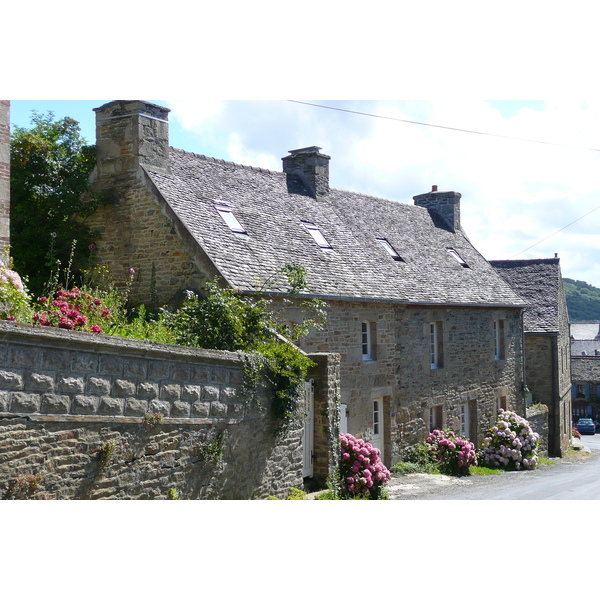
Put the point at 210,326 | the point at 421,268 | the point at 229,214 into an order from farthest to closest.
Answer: the point at 421,268, the point at 229,214, the point at 210,326

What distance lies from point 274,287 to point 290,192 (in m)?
5.91

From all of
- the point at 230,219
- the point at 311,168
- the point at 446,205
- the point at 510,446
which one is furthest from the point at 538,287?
the point at 230,219

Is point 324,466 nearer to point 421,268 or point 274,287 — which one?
point 274,287

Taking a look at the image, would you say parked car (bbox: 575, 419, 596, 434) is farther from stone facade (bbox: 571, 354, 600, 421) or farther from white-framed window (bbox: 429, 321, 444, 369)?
white-framed window (bbox: 429, 321, 444, 369)

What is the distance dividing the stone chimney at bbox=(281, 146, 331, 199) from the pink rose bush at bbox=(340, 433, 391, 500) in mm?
8912

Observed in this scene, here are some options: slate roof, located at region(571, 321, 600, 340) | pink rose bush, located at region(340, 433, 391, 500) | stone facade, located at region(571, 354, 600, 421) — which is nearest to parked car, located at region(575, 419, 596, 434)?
stone facade, located at region(571, 354, 600, 421)

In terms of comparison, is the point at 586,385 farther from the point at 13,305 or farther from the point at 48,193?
the point at 13,305

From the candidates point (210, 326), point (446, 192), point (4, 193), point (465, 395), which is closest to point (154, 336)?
point (210, 326)

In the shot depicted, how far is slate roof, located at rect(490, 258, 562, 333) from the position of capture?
90.0 feet

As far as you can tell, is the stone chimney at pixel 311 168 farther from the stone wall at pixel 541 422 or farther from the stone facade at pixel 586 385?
the stone facade at pixel 586 385

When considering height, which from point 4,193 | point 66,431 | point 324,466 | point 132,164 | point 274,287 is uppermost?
point 132,164

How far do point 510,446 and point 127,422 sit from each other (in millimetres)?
14833

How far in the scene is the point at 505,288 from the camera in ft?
74.0

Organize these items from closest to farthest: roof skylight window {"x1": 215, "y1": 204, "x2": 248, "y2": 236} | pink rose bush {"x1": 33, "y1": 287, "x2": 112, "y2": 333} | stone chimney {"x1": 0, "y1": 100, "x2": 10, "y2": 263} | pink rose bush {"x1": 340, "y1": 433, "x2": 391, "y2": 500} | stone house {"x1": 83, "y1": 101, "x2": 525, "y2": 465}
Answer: pink rose bush {"x1": 33, "y1": 287, "x2": 112, "y2": 333} < stone chimney {"x1": 0, "y1": 100, "x2": 10, "y2": 263} < pink rose bush {"x1": 340, "y1": 433, "x2": 391, "y2": 500} < stone house {"x1": 83, "y1": 101, "x2": 525, "y2": 465} < roof skylight window {"x1": 215, "y1": 204, "x2": 248, "y2": 236}
